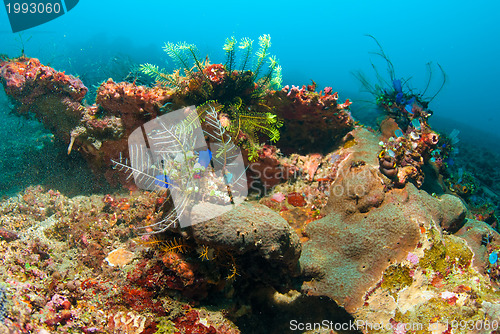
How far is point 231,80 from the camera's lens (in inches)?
178

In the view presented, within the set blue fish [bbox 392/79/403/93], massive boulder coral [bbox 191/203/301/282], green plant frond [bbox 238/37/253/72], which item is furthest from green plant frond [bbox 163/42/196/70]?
blue fish [bbox 392/79/403/93]

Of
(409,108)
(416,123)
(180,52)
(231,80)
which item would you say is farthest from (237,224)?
(409,108)

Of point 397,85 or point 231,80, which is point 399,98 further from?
point 231,80

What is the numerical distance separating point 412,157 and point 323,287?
10.5 feet

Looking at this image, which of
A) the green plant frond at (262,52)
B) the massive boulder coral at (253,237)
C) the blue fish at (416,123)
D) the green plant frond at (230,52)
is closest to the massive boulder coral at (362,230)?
the massive boulder coral at (253,237)

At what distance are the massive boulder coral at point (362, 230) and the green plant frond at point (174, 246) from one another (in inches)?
70.1

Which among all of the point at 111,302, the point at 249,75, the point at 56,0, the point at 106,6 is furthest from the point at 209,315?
the point at 106,6

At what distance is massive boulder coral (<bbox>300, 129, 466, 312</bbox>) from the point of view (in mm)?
3395

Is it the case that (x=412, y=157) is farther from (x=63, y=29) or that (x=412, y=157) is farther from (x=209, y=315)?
(x=63, y=29)

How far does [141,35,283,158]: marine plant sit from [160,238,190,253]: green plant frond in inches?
85.8

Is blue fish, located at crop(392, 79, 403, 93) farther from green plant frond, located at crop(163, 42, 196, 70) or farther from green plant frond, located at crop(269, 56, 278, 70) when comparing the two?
green plant frond, located at crop(163, 42, 196, 70)

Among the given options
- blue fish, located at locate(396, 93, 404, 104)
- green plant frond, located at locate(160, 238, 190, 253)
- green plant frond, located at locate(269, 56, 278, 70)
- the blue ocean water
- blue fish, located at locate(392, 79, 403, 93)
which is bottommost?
green plant frond, located at locate(160, 238, 190, 253)

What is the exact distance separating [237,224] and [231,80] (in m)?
2.99

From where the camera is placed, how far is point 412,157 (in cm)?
468
